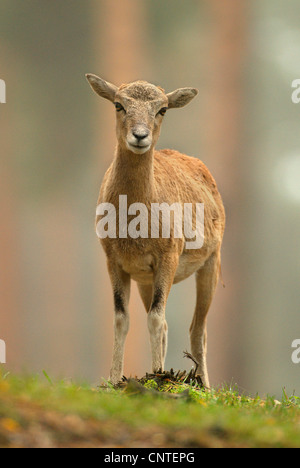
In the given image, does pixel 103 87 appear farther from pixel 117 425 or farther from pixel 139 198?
pixel 117 425

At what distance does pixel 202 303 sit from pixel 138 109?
351 centimetres

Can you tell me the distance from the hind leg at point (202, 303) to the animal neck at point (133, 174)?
2378 mm

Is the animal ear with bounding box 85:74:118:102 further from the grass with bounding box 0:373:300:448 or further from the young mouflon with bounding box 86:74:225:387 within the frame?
the grass with bounding box 0:373:300:448

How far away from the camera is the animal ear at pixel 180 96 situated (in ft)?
26.0

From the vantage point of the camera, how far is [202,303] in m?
9.52

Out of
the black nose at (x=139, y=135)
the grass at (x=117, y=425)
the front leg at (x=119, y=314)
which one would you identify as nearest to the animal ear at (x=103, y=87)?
the black nose at (x=139, y=135)

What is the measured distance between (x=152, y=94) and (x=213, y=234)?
8.83ft

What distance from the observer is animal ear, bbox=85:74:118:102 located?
772 cm

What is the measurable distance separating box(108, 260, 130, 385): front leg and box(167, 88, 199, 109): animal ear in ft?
7.05

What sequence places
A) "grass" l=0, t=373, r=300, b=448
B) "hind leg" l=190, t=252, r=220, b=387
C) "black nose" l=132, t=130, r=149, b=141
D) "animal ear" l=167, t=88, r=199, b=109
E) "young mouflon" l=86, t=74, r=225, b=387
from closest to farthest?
"grass" l=0, t=373, r=300, b=448 → "black nose" l=132, t=130, r=149, b=141 → "young mouflon" l=86, t=74, r=225, b=387 → "animal ear" l=167, t=88, r=199, b=109 → "hind leg" l=190, t=252, r=220, b=387

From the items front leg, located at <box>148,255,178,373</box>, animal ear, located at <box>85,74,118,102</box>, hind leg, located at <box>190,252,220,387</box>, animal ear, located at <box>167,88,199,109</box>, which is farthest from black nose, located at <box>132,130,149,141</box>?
hind leg, located at <box>190,252,220,387</box>
